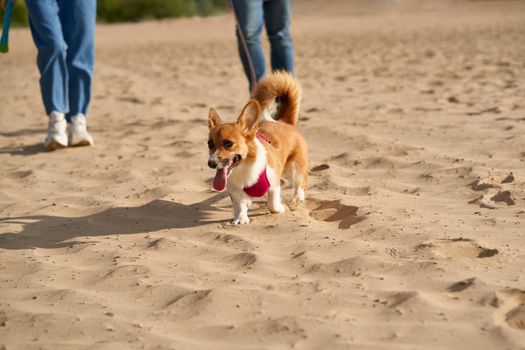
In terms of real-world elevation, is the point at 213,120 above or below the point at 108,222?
above

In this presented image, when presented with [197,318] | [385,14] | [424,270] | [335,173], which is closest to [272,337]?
[197,318]

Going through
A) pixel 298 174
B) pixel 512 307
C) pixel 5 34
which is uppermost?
pixel 5 34

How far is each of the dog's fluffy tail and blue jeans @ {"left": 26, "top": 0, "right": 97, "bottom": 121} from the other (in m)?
1.90

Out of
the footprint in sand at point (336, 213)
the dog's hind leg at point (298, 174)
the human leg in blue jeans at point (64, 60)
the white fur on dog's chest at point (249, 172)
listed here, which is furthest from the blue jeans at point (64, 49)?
the footprint in sand at point (336, 213)

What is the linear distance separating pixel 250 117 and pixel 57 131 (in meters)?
2.56

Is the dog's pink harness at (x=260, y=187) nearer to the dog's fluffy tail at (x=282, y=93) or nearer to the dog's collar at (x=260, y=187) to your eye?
the dog's collar at (x=260, y=187)

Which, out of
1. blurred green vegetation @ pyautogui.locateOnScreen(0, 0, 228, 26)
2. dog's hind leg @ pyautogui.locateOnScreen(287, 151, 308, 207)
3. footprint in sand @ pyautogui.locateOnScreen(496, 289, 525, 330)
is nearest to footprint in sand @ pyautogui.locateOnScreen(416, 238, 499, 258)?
footprint in sand @ pyautogui.locateOnScreen(496, 289, 525, 330)

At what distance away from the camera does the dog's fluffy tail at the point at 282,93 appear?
5168 millimetres

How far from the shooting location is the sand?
3098 mm

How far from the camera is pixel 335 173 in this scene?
554 centimetres

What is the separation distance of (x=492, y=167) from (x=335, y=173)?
3.31 ft

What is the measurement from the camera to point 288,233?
4.29 metres

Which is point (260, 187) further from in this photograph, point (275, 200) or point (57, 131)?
point (57, 131)

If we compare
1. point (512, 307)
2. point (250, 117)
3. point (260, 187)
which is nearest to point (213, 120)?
point (250, 117)
